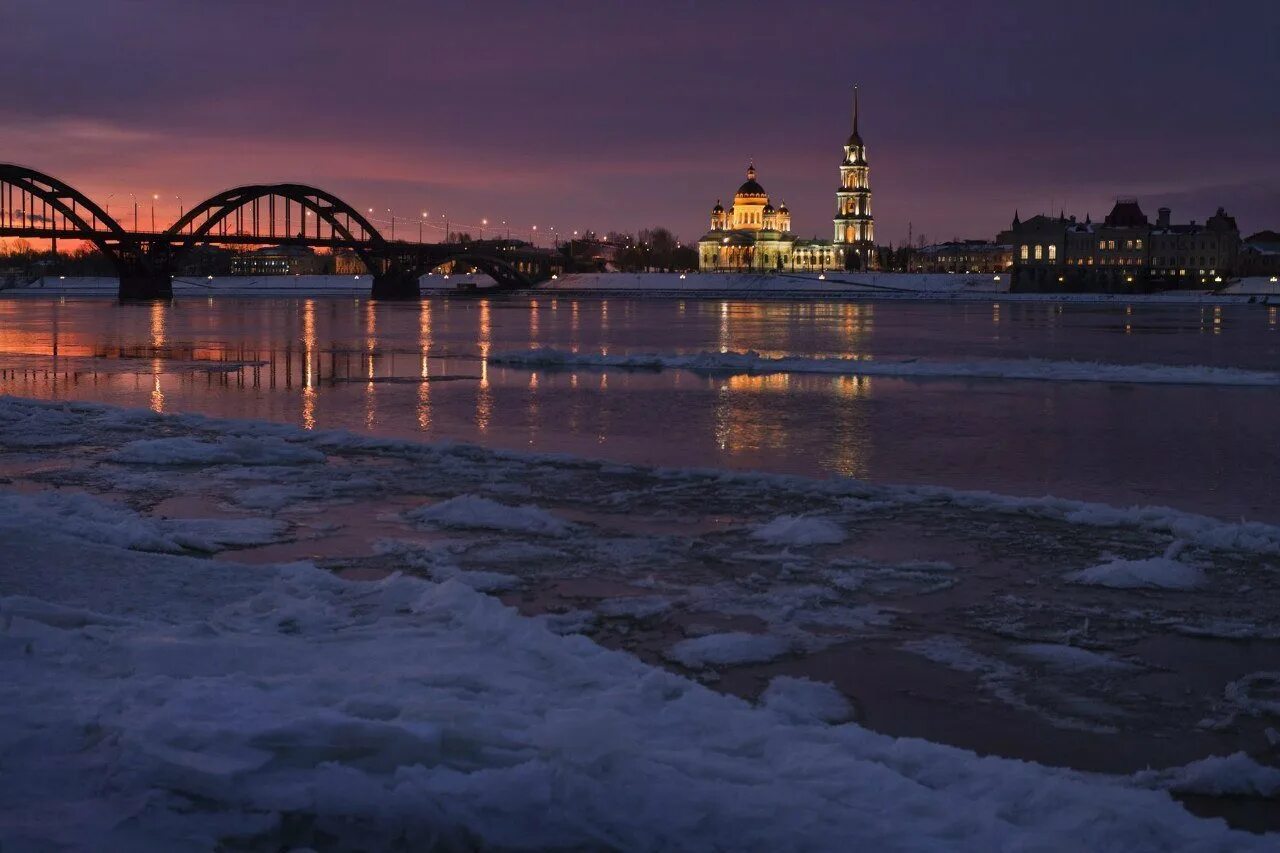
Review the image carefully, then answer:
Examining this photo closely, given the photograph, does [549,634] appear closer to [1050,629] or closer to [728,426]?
[1050,629]

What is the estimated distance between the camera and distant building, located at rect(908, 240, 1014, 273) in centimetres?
17388

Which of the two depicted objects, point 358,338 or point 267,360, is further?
point 358,338

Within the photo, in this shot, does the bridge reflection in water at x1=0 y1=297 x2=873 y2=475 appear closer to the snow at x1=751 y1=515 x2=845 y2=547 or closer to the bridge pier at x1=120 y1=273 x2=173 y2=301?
the snow at x1=751 y1=515 x2=845 y2=547

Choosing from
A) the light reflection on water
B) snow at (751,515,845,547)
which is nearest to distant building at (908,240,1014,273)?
the light reflection on water

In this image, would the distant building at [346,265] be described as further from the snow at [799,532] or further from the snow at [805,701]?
the snow at [805,701]

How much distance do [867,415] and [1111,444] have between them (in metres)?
3.58

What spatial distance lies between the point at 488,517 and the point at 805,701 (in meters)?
4.06

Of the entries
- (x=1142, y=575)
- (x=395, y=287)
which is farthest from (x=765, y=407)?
(x=395, y=287)

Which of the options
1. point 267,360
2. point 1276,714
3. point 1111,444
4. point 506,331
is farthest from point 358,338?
point 1276,714

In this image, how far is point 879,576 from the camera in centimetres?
732

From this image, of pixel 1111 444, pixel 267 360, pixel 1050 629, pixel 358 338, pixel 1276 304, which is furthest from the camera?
pixel 1276 304

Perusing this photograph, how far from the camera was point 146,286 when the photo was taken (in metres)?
91.9

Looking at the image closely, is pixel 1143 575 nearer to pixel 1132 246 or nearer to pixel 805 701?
pixel 805 701

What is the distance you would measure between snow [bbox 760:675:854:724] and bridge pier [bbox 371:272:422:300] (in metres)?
101
